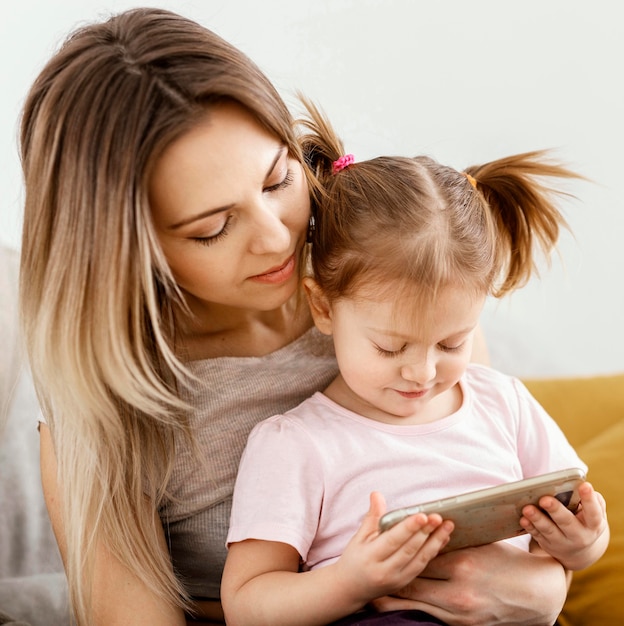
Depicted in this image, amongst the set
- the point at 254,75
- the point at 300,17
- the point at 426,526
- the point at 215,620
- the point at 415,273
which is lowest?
the point at 215,620

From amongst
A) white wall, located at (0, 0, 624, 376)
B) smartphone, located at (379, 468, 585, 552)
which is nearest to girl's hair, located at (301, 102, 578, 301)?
smartphone, located at (379, 468, 585, 552)

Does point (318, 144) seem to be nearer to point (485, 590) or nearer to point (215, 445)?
point (215, 445)

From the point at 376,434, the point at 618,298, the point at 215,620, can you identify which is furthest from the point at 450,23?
the point at 215,620

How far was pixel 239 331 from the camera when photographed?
1412mm

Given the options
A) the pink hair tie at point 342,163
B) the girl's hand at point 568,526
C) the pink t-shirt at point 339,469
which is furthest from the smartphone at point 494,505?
the pink hair tie at point 342,163

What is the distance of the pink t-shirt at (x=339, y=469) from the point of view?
1.18m

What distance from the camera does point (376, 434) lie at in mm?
1240

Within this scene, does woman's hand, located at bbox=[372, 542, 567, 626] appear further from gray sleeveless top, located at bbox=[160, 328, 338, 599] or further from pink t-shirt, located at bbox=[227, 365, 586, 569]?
gray sleeveless top, located at bbox=[160, 328, 338, 599]

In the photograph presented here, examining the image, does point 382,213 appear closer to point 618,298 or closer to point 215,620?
point 215,620

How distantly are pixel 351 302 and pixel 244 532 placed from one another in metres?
0.31

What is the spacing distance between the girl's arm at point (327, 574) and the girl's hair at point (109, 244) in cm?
18

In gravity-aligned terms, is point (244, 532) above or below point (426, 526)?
below

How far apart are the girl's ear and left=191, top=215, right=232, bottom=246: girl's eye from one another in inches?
5.4

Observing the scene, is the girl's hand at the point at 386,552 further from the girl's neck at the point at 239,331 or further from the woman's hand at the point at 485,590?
the girl's neck at the point at 239,331
